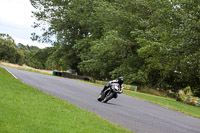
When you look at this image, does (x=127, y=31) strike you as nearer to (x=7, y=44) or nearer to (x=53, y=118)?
(x=53, y=118)

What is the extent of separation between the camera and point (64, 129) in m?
6.97

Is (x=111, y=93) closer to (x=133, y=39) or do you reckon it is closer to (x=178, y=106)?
(x=178, y=106)

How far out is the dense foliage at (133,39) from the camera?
31578mm

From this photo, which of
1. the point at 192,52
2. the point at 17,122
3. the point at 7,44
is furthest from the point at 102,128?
the point at 7,44

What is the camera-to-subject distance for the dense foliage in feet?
104

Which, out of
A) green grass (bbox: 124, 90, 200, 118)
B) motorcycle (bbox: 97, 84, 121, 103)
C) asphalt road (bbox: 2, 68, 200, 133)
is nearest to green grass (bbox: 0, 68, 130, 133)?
asphalt road (bbox: 2, 68, 200, 133)

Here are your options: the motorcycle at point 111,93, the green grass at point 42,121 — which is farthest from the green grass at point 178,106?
the green grass at point 42,121

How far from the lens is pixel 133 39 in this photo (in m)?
48.0

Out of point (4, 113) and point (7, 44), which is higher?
point (7, 44)

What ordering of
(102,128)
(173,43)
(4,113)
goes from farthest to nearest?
(173,43)
(102,128)
(4,113)

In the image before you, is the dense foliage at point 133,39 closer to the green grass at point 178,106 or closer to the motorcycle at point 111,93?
the green grass at point 178,106

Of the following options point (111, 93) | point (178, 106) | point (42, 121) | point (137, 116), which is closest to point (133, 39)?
point (178, 106)

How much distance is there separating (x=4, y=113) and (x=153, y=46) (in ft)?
98.2

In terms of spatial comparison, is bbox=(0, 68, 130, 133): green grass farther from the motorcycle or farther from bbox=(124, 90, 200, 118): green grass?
bbox=(124, 90, 200, 118): green grass
